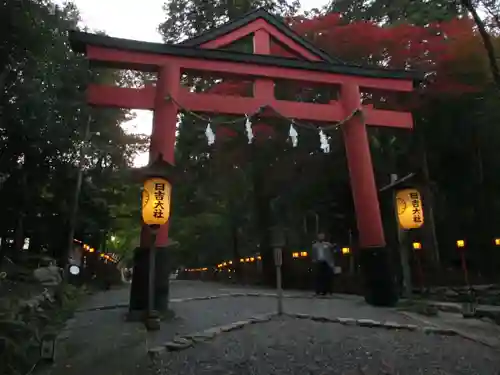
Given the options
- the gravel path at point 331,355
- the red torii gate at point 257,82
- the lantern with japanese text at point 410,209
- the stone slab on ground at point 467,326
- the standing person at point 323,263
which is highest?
the red torii gate at point 257,82

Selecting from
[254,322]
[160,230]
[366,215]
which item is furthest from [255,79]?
[254,322]

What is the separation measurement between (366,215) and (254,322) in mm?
4684

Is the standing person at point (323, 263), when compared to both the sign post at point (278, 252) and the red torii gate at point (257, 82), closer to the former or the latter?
the red torii gate at point (257, 82)

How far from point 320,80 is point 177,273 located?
167ft

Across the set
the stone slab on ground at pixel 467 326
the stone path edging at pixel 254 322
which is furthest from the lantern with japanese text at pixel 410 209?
the stone path edging at pixel 254 322

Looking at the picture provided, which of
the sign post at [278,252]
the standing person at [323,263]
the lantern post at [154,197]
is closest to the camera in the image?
the lantern post at [154,197]

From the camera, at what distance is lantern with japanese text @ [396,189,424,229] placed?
29.9 feet

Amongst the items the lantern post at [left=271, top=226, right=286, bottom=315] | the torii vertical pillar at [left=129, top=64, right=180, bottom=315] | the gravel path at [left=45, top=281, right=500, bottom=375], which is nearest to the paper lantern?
the torii vertical pillar at [left=129, top=64, right=180, bottom=315]

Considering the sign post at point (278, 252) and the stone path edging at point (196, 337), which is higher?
the sign post at point (278, 252)

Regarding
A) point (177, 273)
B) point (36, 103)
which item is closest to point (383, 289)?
point (36, 103)

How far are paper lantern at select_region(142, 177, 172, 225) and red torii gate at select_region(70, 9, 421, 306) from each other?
0.99 metres

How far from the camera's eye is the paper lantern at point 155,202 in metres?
7.84

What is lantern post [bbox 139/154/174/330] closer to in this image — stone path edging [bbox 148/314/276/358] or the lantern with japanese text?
stone path edging [bbox 148/314/276/358]

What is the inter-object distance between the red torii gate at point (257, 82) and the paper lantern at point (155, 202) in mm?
988
